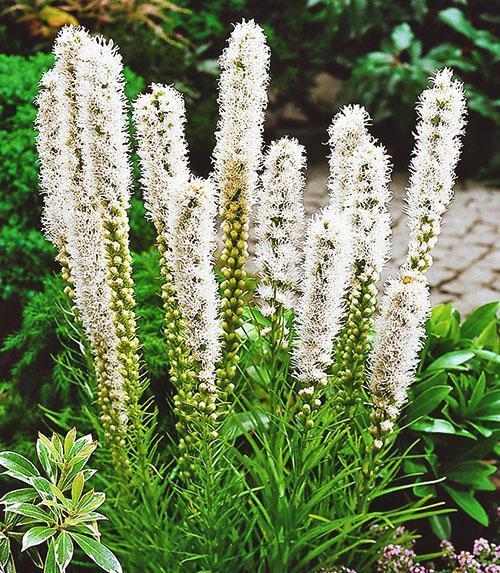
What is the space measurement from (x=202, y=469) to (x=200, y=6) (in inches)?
247

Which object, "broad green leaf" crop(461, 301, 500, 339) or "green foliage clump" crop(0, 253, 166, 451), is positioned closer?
"green foliage clump" crop(0, 253, 166, 451)

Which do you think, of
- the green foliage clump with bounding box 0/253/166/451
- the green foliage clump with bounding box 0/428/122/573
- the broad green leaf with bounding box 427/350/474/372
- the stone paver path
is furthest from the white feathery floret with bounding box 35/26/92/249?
the stone paver path

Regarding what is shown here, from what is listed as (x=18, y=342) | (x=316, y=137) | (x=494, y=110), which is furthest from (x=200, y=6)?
(x=18, y=342)

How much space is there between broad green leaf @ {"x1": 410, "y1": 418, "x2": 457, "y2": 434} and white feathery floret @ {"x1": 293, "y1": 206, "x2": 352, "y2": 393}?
1.19 m

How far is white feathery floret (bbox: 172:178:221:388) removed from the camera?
1.95 m

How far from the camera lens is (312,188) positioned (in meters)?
7.24

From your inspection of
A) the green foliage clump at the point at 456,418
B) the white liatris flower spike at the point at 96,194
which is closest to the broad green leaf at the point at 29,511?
the white liatris flower spike at the point at 96,194

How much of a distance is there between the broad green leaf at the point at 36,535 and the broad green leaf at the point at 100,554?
63 mm

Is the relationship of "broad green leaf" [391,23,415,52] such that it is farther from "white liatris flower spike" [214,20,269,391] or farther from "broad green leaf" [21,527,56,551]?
"broad green leaf" [21,527,56,551]

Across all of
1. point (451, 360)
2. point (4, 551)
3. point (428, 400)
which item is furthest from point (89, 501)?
point (451, 360)

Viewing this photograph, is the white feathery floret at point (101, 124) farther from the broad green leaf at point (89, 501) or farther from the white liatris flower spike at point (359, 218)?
the broad green leaf at point (89, 501)

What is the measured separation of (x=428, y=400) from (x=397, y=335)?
44.1 inches

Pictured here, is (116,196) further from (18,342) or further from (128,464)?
(18,342)

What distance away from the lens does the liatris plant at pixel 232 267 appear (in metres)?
2.08
